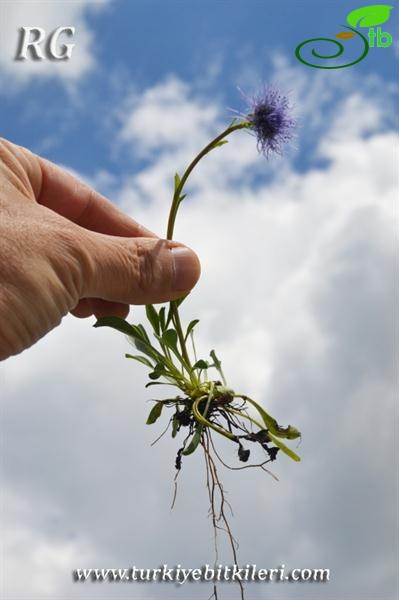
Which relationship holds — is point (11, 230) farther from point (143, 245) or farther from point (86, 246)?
point (143, 245)

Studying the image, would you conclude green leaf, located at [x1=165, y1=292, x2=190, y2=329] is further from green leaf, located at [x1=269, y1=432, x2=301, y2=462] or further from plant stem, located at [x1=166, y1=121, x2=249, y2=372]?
green leaf, located at [x1=269, y1=432, x2=301, y2=462]

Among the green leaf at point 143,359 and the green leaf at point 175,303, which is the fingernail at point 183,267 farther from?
the green leaf at point 143,359

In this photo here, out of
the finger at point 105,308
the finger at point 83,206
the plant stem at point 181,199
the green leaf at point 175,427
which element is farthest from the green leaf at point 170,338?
the finger at point 83,206

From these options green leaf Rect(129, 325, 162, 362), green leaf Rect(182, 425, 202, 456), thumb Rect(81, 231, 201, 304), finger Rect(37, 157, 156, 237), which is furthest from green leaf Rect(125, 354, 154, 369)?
finger Rect(37, 157, 156, 237)

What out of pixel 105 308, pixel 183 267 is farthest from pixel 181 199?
pixel 105 308

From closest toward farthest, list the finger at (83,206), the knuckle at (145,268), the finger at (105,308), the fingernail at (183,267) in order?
the knuckle at (145,268) → the fingernail at (183,267) → the finger at (105,308) → the finger at (83,206)
